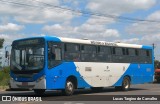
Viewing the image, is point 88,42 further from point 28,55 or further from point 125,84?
point 125,84

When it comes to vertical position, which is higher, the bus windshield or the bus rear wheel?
the bus windshield

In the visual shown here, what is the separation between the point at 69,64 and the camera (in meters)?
21.0

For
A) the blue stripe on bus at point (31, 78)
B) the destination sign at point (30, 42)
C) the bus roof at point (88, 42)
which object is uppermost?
the bus roof at point (88, 42)

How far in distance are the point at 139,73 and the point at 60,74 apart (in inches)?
334

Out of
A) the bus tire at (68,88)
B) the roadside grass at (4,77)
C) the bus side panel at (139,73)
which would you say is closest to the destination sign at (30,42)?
the bus tire at (68,88)

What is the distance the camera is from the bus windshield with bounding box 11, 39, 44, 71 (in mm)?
19688

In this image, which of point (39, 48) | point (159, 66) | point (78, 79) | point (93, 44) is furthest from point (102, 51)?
point (159, 66)

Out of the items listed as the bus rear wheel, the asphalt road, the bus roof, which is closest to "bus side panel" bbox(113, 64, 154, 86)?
Answer: the bus rear wheel

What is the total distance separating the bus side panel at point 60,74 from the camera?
1962cm

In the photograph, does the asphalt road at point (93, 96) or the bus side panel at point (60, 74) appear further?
the bus side panel at point (60, 74)

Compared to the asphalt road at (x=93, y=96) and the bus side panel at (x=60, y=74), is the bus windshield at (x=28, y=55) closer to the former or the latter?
the bus side panel at (x=60, y=74)

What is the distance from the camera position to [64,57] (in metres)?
20.7

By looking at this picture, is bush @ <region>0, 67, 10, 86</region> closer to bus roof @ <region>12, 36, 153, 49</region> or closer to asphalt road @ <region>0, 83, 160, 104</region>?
asphalt road @ <region>0, 83, 160, 104</region>

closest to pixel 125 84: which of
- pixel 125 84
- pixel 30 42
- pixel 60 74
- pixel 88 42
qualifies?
pixel 125 84
